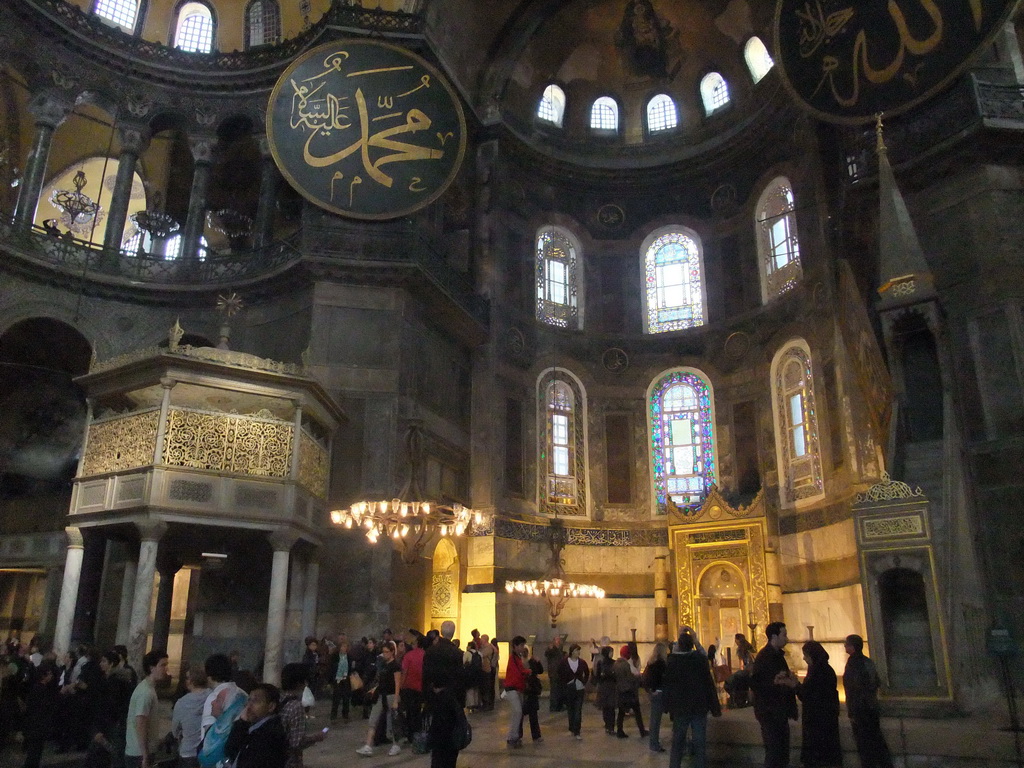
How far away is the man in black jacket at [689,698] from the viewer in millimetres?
5785

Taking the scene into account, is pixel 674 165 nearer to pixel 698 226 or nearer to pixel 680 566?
pixel 698 226

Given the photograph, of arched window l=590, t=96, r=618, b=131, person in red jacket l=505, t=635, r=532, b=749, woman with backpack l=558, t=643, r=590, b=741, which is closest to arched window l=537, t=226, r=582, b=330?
arched window l=590, t=96, r=618, b=131

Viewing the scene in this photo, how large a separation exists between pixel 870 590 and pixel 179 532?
9.17 metres

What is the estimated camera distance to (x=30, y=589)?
54.1ft

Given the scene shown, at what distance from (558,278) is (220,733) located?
16353 mm

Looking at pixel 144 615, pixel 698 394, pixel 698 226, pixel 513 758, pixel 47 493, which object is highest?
pixel 698 226

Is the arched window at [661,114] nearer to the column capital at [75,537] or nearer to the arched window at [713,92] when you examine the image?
the arched window at [713,92]

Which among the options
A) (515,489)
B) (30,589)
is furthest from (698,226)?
(30,589)

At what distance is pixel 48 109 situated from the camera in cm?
1543

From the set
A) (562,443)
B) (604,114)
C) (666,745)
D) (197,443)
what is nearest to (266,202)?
(197,443)

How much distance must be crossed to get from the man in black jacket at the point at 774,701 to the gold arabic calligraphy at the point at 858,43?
10074 mm

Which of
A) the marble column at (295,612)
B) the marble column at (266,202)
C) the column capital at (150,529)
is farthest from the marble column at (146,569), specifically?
the marble column at (266,202)

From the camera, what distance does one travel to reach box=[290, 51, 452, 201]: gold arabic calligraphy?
14742mm

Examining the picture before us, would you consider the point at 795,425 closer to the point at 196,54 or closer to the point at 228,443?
the point at 228,443
